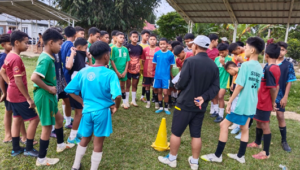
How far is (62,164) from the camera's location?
3.17 m

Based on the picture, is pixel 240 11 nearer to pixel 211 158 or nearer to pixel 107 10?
pixel 211 158

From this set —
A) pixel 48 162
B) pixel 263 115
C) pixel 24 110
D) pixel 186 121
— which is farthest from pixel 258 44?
pixel 24 110

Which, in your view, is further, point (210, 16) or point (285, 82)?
point (210, 16)

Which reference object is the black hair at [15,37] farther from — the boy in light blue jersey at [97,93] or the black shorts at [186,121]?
the black shorts at [186,121]

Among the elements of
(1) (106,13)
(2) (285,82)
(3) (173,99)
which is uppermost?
(1) (106,13)

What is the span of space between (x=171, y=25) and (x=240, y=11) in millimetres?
19274

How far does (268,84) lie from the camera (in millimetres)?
3533

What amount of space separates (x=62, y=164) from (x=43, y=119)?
2.54 feet

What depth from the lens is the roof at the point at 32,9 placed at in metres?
13.2

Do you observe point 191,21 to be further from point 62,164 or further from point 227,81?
point 62,164

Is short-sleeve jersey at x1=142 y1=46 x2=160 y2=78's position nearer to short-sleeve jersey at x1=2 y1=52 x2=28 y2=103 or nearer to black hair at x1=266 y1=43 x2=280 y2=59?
black hair at x1=266 y1=43 x2=280 y2=59

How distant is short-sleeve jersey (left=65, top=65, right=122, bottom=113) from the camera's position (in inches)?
102

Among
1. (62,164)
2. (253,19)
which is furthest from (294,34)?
(62,164)

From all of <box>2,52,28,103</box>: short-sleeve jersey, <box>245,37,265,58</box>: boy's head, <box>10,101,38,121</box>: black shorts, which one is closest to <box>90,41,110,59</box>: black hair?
<box>2,52,28,103</box>: short-sleeve jersey
